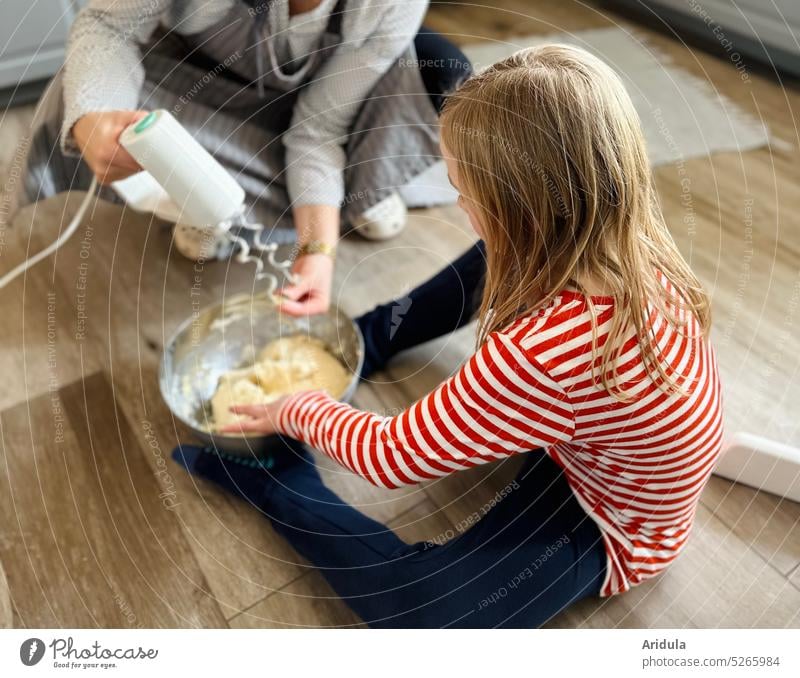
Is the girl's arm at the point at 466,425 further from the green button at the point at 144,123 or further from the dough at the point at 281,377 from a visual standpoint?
the green button at the point at 144,123

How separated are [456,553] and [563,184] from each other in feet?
0.90

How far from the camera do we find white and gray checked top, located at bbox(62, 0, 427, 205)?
64cm

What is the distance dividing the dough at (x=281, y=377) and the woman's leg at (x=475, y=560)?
11cm

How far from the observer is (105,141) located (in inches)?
23.6

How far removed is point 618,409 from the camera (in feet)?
1.41

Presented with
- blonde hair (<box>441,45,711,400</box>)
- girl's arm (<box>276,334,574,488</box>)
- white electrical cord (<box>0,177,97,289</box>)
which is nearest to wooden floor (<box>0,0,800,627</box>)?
white electrical cord (<box>0,177,97,289</box>)

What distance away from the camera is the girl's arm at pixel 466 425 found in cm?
42

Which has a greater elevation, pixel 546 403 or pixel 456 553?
pixel 546 403

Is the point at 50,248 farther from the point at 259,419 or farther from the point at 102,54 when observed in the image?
the point at 259,419

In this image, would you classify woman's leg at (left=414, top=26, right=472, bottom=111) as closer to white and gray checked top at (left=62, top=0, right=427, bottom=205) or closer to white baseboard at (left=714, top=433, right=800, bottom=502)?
white and gray checked top at (left=62, top=0, right=427, bottom=205)

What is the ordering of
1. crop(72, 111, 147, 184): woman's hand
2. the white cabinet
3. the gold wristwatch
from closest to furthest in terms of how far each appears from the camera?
crop(72, 111, 147, 184): woman's hand
the gold wristwatch
the white cabinet

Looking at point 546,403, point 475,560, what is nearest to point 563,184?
point 546,403

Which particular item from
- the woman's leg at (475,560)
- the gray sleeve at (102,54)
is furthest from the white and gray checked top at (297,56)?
the woman's leg at (475,560)

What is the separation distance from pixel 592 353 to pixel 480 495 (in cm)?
24
